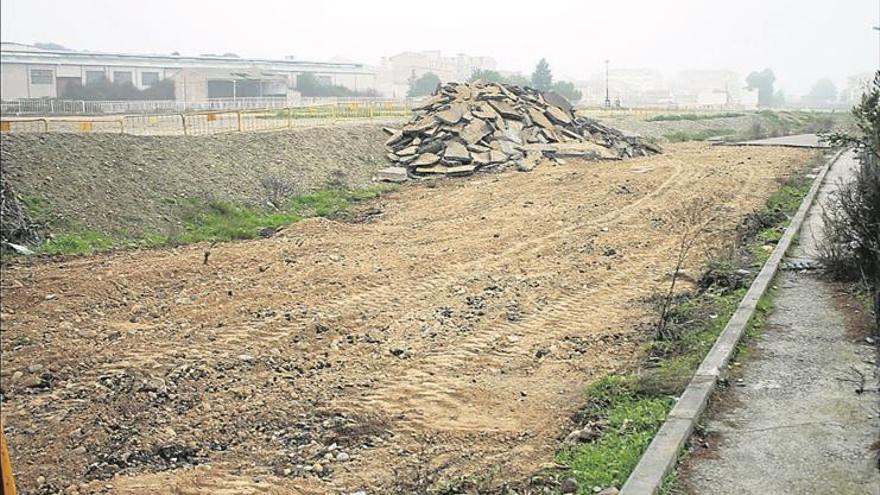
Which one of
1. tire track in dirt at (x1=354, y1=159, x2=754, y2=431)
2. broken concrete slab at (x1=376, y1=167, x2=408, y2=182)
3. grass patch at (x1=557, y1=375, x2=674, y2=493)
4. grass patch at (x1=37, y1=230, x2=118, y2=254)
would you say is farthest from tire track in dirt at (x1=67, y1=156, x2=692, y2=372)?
broken concrete slab at (x1=376, y1=167, x2=408, y2=182)

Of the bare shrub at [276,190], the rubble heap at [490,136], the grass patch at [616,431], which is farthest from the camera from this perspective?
the rubble heap at [490,136]

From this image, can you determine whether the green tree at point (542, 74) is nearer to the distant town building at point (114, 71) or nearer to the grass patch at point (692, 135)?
the grass patch at point (692, 135)

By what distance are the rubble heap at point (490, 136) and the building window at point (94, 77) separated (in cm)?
1893

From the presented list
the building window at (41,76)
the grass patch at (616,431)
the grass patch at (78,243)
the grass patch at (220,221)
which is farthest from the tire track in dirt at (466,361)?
the grass patch at (78,243)

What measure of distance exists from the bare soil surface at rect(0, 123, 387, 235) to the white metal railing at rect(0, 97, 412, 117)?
44.6 inches

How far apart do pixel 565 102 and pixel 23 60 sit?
1314 inches

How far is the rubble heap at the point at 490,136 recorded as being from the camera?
1001 inches

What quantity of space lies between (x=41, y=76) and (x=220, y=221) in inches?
525

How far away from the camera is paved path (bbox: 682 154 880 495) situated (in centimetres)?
513

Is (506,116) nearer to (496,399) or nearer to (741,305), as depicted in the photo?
(741,305)

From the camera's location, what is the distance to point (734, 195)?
19.7 m

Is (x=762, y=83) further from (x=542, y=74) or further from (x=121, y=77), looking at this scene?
(x=121, y=77)

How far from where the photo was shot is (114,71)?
525 cm

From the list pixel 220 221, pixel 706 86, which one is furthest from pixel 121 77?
pixel 706 86
